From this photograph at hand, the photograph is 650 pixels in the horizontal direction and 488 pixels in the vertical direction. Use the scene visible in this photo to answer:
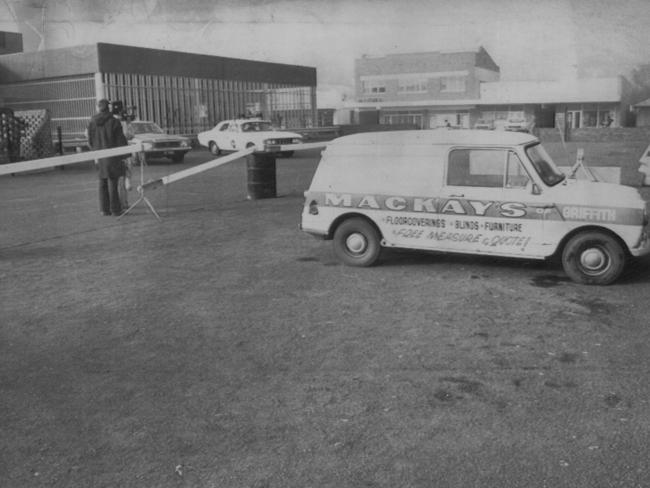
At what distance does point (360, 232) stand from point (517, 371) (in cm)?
355

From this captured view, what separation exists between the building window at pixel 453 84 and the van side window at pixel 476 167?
4.95 m

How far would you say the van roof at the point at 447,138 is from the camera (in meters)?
7.27

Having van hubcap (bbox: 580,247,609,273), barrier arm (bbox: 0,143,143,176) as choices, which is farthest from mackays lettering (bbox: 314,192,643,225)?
barrier arm (bbox: 0,143,143,176)

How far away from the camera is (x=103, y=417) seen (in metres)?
3.97

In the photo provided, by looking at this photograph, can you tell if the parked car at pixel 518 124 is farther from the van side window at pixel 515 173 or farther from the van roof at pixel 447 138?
the van side window at pixel 515 173

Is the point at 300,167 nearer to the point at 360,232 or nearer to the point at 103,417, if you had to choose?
the point at 360,232

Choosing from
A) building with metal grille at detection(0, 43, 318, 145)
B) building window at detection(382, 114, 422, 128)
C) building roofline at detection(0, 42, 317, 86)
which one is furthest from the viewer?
building with metal grille at detection(0, 43, 318, 145)

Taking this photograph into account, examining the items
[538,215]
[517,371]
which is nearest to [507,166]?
[538,215]

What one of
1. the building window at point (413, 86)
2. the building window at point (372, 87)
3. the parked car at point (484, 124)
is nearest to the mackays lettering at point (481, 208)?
the building window at point (372, 87)

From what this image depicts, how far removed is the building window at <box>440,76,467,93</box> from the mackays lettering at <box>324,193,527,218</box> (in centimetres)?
503

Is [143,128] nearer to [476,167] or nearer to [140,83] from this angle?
[140,83]

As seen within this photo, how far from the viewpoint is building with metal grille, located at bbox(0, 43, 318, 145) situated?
102ft

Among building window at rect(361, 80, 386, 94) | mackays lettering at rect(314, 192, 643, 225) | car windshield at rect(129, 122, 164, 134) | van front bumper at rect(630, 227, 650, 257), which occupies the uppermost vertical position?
building window at rect(361, 80, 386, 94)

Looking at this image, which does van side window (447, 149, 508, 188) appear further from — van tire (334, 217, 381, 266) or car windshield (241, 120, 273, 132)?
car windshield (241, 120, 273, 132)
